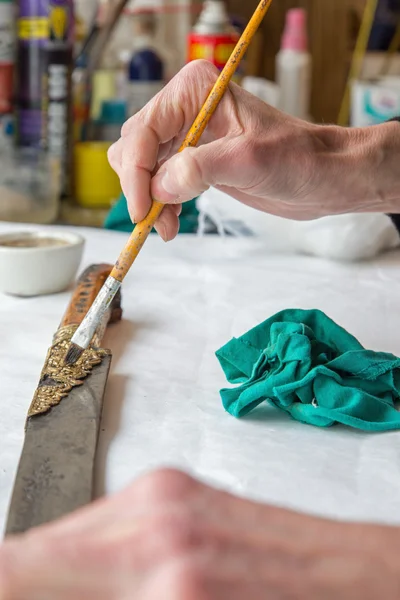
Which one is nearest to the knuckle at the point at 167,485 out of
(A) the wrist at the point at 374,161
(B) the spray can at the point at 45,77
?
(A) the wrist at the point at 374,161

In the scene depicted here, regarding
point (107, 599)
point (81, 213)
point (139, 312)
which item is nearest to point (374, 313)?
point (139, 312)

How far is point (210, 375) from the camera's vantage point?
75 cm

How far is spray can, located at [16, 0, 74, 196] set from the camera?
59.4 inches

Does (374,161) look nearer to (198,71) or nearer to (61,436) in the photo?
(198,71)

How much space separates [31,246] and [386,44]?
5.14ft

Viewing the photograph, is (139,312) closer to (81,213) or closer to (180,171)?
(180,171)

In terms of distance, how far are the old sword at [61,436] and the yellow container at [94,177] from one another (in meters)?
0.80

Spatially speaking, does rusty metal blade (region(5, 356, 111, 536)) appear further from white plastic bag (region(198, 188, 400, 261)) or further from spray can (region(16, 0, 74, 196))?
spray can (region(16, 0, 74, 196))

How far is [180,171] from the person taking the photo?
69cm

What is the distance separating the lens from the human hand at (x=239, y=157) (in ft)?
2.31

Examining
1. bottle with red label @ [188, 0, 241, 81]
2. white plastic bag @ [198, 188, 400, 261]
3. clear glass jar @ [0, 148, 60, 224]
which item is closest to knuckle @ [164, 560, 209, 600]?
white plastic bag @ [198, 188, 400, 261]

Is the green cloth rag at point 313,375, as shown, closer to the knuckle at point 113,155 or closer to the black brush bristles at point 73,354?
the black brush bristles at point 73,354

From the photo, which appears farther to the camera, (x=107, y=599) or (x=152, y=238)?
(x=152, y=238)

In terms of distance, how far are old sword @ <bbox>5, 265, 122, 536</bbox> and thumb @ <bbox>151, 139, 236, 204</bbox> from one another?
0.15 meters
